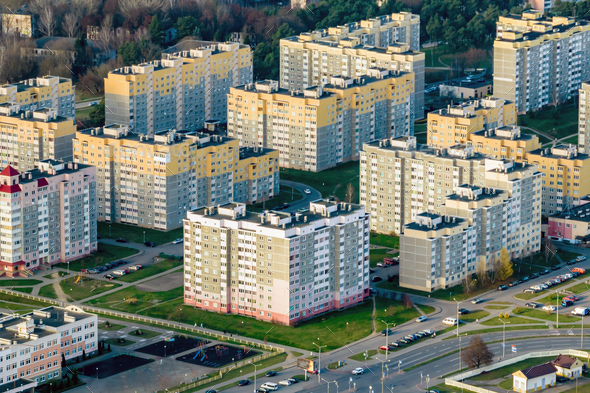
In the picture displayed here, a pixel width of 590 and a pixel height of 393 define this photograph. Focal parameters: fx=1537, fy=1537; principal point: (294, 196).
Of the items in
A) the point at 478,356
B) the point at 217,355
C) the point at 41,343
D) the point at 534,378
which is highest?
the point at 41,343

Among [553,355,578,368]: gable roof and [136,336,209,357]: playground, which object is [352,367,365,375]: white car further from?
[553,355,578,368]: gable roof

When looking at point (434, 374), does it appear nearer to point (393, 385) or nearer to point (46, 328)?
point (393, 385)

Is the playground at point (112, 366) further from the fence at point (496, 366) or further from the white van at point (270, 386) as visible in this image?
the fence at point (496, 366)

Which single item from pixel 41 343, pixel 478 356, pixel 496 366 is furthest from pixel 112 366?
pixel 496 366

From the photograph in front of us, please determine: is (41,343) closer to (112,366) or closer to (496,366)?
(112,366)

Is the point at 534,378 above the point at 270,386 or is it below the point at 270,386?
above

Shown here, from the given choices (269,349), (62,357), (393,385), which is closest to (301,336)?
(269,349)
